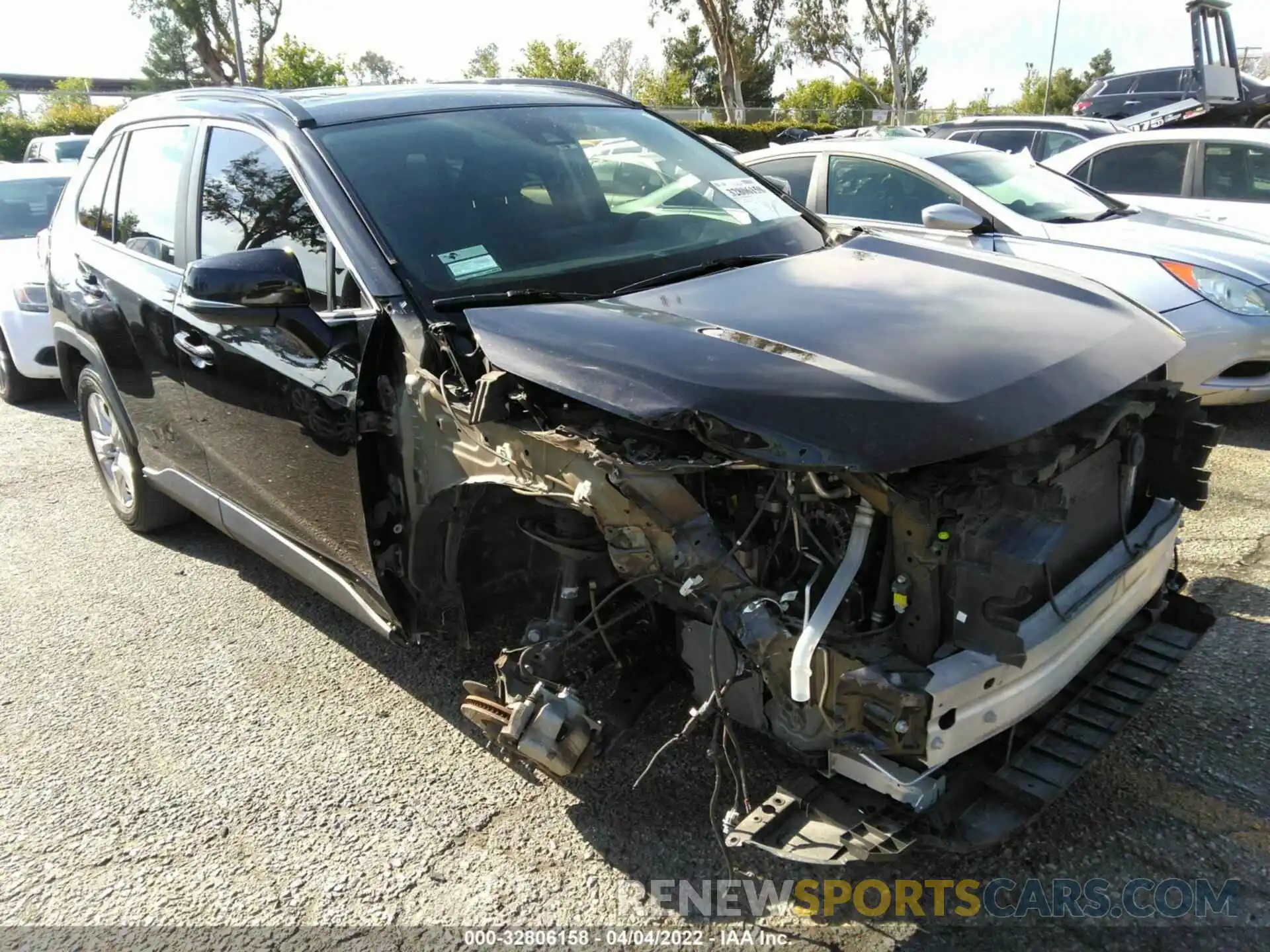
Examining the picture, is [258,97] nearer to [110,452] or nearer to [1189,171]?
[110,452]

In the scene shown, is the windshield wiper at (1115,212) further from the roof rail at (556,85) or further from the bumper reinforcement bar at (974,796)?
the bumper reinforcement bar at (974,796)

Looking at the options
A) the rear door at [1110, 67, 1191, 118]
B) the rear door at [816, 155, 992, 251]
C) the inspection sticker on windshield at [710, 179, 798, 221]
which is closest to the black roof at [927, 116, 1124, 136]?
the rear door at [1110, 67, 1191, 118]

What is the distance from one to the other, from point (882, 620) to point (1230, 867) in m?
1.17

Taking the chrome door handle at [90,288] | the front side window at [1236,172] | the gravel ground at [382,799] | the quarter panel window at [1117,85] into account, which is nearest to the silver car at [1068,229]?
the front side window at [1236,172]

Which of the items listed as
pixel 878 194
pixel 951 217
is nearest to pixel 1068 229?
pixel 878 194

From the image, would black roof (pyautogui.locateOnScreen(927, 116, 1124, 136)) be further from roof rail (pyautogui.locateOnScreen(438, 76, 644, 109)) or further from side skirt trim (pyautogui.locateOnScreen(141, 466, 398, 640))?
side skirt trim (pyautogui.locateOnScreen(141, 466, 398, 640))

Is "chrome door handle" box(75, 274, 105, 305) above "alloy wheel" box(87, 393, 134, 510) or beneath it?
above

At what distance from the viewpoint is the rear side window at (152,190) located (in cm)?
378

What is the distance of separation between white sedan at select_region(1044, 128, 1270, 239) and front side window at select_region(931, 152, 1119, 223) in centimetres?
126

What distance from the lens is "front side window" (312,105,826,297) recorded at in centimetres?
290

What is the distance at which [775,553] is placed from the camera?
7.80 feet

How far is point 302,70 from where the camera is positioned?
46062 mm

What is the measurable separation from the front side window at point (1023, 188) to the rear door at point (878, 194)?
20 centimetres

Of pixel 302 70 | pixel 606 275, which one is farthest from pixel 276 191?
pixel 302 70
